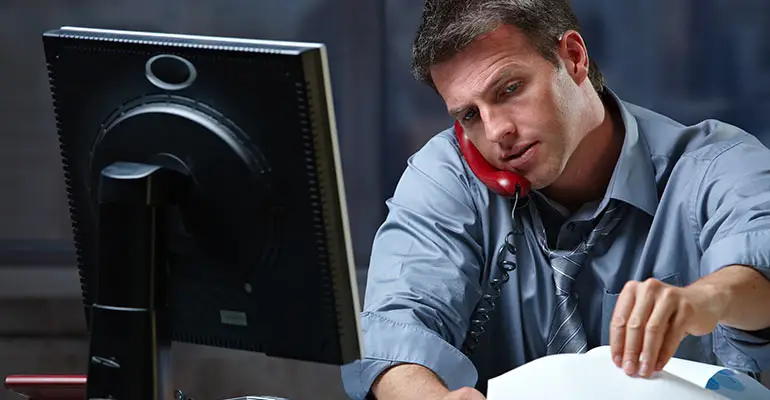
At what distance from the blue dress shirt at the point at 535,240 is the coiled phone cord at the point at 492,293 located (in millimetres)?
16

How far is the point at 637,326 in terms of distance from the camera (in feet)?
4.39

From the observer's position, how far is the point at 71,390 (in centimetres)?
170

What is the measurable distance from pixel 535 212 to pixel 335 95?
107 centimetres

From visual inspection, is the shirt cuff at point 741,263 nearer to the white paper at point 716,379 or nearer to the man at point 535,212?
the man at point 535,212

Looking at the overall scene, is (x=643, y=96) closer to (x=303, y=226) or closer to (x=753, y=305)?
(x=753, y=305)

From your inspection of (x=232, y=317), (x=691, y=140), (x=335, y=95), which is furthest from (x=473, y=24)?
(x=335, y=95)

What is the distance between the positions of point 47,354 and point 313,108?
218 cm

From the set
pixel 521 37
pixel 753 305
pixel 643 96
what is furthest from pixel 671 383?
pixel 643 96

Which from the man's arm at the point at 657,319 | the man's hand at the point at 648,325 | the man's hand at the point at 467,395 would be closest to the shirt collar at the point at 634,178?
the man's arm at the point at 657,319

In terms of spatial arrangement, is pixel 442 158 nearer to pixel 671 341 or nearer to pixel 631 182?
pixel 631 182

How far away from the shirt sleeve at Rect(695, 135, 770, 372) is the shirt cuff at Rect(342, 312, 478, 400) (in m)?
0.41

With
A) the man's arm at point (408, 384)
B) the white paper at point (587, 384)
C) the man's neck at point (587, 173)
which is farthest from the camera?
the man's neck at point (587, 173)

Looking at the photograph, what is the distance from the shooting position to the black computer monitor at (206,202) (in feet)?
3.77

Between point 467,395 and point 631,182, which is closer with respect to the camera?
point 467,395
